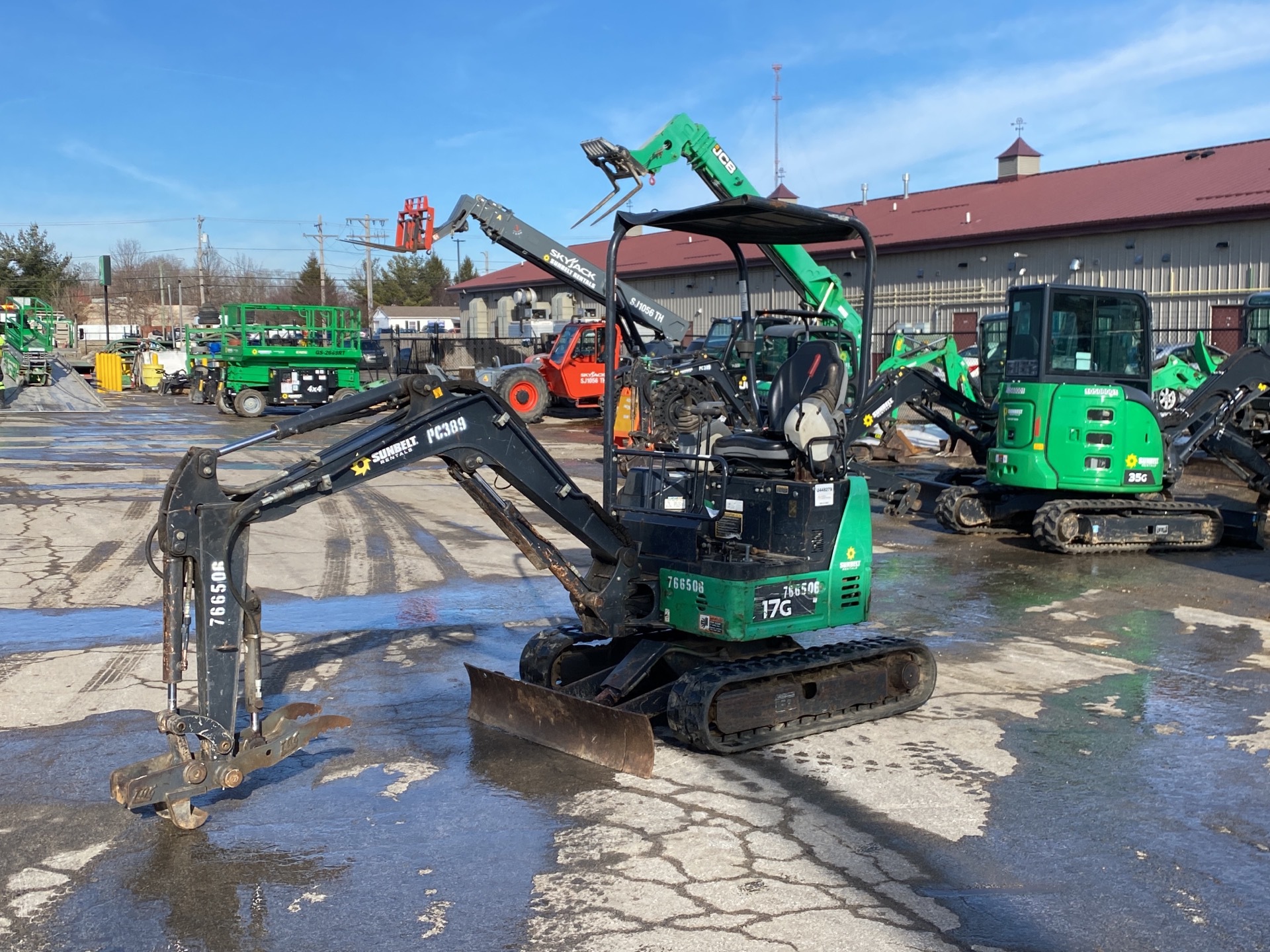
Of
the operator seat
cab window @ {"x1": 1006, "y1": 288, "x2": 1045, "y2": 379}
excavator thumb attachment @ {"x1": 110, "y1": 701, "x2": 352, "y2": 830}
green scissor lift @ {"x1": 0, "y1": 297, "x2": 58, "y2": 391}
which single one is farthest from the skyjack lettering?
green scissor lift @ {"x1": 0, "y1": 297, "x2": 58, "y2": 391}

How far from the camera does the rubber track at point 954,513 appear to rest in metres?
14.6

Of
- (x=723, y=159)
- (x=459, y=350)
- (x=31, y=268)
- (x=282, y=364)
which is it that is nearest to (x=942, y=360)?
(x=723, y=159)

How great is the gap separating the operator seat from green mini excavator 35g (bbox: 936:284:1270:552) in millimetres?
6395

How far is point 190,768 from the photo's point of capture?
5477 mm

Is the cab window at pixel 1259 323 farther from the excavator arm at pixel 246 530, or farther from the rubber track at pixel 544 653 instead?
the excavator arm at pixel 246 530

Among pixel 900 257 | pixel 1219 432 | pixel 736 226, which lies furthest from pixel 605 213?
pixel 900 257

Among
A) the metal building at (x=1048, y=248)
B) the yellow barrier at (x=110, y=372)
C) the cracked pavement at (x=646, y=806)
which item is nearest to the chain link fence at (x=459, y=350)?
the metal building at (x=1048, y=248)

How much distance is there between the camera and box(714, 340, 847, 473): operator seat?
7316mm

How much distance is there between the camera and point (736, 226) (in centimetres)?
784

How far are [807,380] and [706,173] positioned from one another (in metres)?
14.1

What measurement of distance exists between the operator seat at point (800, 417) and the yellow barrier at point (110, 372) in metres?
43.9

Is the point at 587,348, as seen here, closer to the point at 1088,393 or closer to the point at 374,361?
the point at 374,361

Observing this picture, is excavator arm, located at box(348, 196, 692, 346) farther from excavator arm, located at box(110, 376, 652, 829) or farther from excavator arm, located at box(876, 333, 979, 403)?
excavator arm, located at box(110, 376, 652, 829)

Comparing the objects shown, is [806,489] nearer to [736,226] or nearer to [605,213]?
[736,226]
